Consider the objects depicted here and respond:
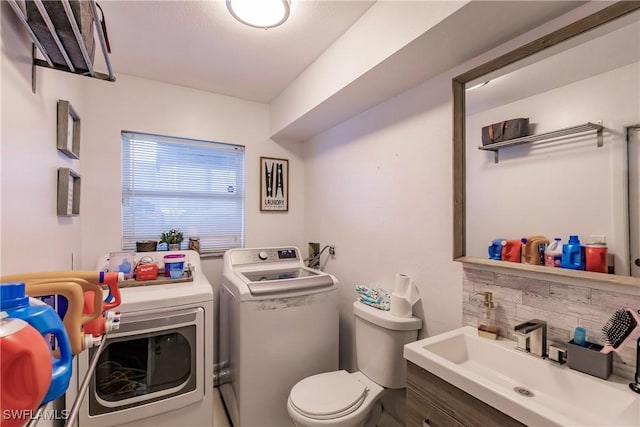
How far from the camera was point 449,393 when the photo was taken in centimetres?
108

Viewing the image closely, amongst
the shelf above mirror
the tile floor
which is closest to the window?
the tile floor

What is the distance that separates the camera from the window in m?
2.38

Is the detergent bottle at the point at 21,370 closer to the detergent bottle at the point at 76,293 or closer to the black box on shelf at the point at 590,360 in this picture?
the detergent bottle at the point at 76,293

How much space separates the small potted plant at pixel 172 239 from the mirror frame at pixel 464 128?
6.79 ft

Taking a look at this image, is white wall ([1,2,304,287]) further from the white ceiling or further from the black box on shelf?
the black box on shelf

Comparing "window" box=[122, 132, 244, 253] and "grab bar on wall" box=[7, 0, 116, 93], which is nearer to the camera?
"grab bar on wall" box=[7, 0, 116, 93]

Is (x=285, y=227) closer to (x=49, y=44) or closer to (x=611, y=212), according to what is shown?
(x=49, y=44)

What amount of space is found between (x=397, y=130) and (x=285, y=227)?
1530 mm

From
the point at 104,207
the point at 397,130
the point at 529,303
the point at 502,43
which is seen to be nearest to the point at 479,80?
the point at 502,43

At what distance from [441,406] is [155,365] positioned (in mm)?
1552

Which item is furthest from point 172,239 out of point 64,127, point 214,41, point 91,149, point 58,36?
point 58,36

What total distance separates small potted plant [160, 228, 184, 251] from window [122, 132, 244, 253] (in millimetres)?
78

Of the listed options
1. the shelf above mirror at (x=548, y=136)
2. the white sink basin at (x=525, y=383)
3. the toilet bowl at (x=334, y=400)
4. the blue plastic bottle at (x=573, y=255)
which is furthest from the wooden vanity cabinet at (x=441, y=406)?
the shelf above mirror at (x=548, y=136)

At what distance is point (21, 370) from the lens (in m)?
0.45
